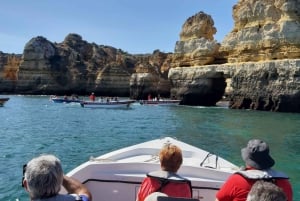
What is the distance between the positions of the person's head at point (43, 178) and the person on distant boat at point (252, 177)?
5.87 feet

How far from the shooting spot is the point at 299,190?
1010cm

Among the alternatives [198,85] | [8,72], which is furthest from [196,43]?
[8,72]

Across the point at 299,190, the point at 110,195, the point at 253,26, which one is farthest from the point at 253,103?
the point at 110,195

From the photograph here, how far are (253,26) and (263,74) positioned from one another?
7244 millimetres

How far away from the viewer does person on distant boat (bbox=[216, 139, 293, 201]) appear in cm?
411

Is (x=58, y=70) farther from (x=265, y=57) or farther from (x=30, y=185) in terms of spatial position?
(x=30, y=185)

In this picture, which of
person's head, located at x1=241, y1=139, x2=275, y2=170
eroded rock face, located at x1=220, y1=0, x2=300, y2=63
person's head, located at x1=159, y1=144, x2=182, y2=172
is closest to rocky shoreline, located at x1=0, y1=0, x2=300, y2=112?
eroded rock face, located at x1=220, y1=0, x2=300, y2=63

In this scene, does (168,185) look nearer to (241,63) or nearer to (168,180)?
(168,180)

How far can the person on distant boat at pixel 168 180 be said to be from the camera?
429 cm

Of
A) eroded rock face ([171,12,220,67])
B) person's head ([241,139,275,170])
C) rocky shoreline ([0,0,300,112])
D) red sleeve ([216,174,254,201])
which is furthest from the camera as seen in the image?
eroded rock face ([171,12,220,67])

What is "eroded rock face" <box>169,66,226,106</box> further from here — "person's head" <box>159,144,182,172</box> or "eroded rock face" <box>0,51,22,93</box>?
"eroded rock face" <box>0,51,22,93</box>

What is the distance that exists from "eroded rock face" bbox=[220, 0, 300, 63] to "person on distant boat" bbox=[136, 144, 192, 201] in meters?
40.0

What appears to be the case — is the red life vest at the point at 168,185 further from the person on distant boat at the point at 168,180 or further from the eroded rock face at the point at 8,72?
the eroded rock face at the point at 8,72

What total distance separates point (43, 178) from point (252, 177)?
204 centimetres
